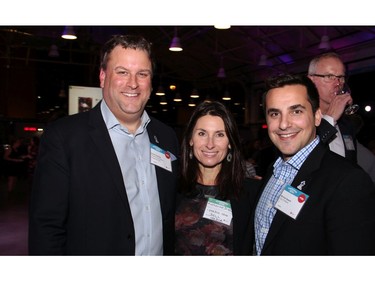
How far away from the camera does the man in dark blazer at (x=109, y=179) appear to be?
70.1 inches

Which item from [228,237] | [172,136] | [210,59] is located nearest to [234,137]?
[172,136]

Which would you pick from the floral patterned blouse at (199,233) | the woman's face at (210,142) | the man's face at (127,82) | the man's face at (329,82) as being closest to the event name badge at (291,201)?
the floral patterned blouse at (199,233)

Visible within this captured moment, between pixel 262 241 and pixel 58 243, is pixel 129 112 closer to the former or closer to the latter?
pixel 58 243

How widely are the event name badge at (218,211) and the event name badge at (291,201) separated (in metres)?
0.52

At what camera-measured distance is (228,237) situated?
221 cm

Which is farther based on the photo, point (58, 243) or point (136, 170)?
point (136, 170)

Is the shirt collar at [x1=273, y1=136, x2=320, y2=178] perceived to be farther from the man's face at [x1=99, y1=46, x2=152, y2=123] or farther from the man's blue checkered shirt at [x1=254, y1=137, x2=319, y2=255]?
the man's face at [x1=99, y1=46, x2=152, y2=123]

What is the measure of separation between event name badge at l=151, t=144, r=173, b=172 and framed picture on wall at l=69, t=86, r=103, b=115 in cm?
215

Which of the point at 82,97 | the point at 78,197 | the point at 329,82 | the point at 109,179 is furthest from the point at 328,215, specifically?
the point at 82,97

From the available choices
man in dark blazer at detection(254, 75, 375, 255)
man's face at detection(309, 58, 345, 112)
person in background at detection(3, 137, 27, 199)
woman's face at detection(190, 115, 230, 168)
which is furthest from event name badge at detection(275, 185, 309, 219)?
person in background at detection(3, 137, 27, 199)

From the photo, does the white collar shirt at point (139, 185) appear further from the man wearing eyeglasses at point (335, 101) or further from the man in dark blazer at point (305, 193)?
the man wearing eyeglasses at point (335, 101)

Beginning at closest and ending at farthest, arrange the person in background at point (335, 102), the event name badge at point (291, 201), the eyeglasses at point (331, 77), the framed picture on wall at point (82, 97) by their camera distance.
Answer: the event name badge at point (291, 201) < the person in background at point (335, 102) < the eyeglasses at point (331, 77) < the framed picture on wall at point (82, 97)

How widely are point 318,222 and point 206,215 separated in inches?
31.5
